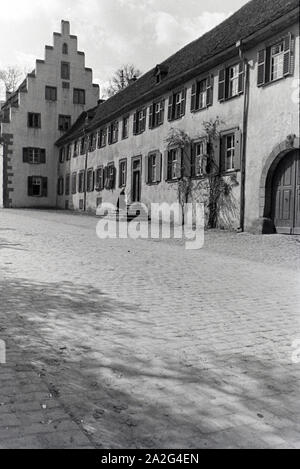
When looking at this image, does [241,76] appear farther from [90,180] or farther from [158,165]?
[90,180]

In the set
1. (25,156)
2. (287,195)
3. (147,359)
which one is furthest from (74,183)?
(147,359)

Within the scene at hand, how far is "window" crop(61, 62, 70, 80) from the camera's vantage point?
45.6 m

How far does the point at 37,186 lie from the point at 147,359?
43.7 meters

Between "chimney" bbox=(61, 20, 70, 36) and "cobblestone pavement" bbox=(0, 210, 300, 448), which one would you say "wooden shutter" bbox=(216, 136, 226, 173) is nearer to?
"cobblestone pavement" bbox=(0, 210, 300, 448)

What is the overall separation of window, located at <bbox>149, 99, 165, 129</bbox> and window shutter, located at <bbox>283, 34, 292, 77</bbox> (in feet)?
33.9

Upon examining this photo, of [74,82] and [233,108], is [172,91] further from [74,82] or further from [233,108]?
[74,82]

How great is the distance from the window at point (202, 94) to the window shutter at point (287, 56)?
5175 millimetres

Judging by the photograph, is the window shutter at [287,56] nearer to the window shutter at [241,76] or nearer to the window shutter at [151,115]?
the window shutter at [241,76]

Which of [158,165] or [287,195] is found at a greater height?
[158,165]

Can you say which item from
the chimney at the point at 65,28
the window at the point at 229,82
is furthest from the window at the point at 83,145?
the window at the point at 229,82

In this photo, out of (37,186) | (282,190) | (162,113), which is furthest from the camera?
(37,186)

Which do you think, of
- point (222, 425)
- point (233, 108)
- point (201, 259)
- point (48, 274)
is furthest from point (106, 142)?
point (222, 425)

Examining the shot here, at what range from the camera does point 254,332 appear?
5395mm

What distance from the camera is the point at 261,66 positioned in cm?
1816
